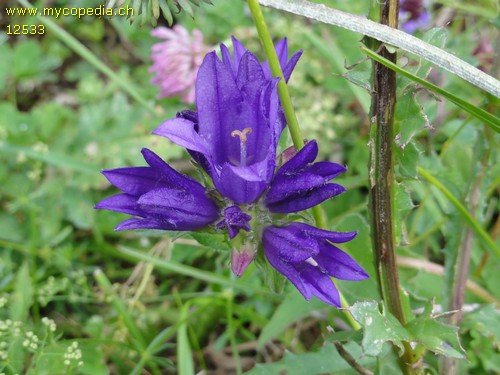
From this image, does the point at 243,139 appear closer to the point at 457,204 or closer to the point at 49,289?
the point at 457,204

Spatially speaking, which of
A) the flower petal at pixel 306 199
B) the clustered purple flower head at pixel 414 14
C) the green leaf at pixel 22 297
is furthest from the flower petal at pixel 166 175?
the clustered purple flower head at pixel 414 14

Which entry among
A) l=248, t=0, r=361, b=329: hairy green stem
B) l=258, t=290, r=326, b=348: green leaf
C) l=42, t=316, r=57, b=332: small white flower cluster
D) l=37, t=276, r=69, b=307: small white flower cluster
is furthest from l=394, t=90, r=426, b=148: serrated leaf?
l=37, t=276, r=69, b=307: small white flower cluster

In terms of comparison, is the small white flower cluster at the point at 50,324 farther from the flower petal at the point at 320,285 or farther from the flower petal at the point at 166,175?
the flower petal at the point at 320,285

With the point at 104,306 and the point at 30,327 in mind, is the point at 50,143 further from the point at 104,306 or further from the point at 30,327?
the point at 30,327

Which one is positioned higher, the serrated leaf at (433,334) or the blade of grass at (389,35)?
the blade of grass at (389,35)

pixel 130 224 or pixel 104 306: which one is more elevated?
pixel 130 224

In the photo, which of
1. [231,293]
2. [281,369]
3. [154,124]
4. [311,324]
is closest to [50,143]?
[154,124]
